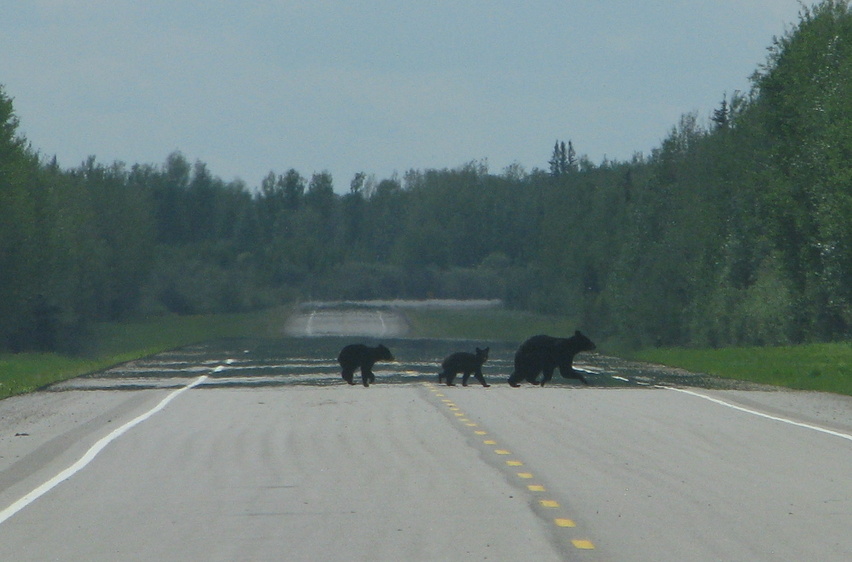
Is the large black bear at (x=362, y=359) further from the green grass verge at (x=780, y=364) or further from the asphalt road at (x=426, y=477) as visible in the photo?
the green grass verge at (x=780, y=364)

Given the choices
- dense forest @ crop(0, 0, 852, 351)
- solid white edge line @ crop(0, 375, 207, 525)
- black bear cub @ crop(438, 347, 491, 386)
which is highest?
dense forest @ crop(0, 0, 852, 351)

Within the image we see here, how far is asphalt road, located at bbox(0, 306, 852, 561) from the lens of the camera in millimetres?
9938

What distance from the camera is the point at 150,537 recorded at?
10.2 m

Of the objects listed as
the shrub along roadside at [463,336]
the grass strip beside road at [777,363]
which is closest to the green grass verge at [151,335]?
the shrub along roadside at [463,336]

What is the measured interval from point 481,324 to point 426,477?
2677 inches

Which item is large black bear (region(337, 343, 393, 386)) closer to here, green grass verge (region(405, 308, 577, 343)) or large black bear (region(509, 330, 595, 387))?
large black bear (region(509, 330, 595, 387))

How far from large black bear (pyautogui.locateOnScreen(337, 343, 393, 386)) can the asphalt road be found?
63.2 inches

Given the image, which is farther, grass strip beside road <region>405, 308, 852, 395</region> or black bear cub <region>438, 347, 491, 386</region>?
grass strip beside road <region>405, 308, 852, 395</region>

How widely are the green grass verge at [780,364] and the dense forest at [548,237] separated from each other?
255 inches

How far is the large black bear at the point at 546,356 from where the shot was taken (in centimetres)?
2652

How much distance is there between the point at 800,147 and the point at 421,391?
33.8 metres

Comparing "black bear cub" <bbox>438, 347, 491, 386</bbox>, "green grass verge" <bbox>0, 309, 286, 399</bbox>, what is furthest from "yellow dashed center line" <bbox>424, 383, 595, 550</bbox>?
"green grass verge" <bbox>0, 309, 286, 399</bbox>

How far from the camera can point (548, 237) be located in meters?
135

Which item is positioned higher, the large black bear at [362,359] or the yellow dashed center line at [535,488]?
the large black bear at [362,359]
